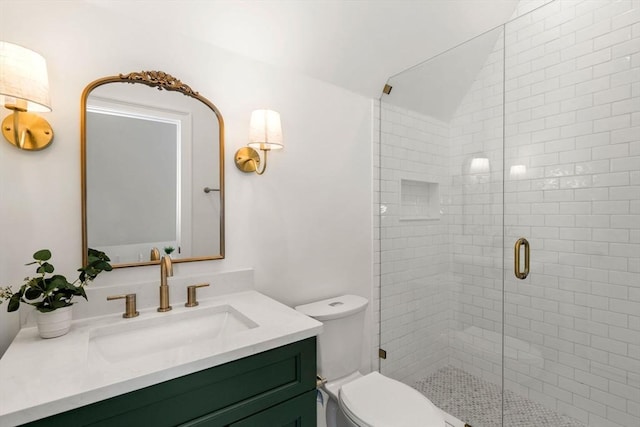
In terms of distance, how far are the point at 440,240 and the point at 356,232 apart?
619 mm

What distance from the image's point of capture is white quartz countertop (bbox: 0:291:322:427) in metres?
0.72

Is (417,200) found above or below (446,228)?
above

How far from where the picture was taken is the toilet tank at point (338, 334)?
164cm

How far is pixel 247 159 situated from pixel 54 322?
1.00 m

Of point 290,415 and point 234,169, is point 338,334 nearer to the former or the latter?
point 290,415

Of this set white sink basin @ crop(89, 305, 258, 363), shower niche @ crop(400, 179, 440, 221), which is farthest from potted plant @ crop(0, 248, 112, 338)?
shower niche @ crop(400, 179, 440, 221)

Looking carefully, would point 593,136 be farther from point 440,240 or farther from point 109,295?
point 109,295

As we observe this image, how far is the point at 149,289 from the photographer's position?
1.35 m

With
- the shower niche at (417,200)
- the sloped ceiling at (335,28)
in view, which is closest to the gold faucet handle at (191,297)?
the sloped ceiling at (335,28)

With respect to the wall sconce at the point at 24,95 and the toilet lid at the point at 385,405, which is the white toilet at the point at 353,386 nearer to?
the toilet lid at the point at 385,405

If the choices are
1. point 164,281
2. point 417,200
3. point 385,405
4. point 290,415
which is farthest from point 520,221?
point 164,281

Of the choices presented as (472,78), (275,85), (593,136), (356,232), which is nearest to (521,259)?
(593,136)

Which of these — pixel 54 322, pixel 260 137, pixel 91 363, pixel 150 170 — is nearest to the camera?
pixel 91 363

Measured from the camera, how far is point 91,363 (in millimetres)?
918
